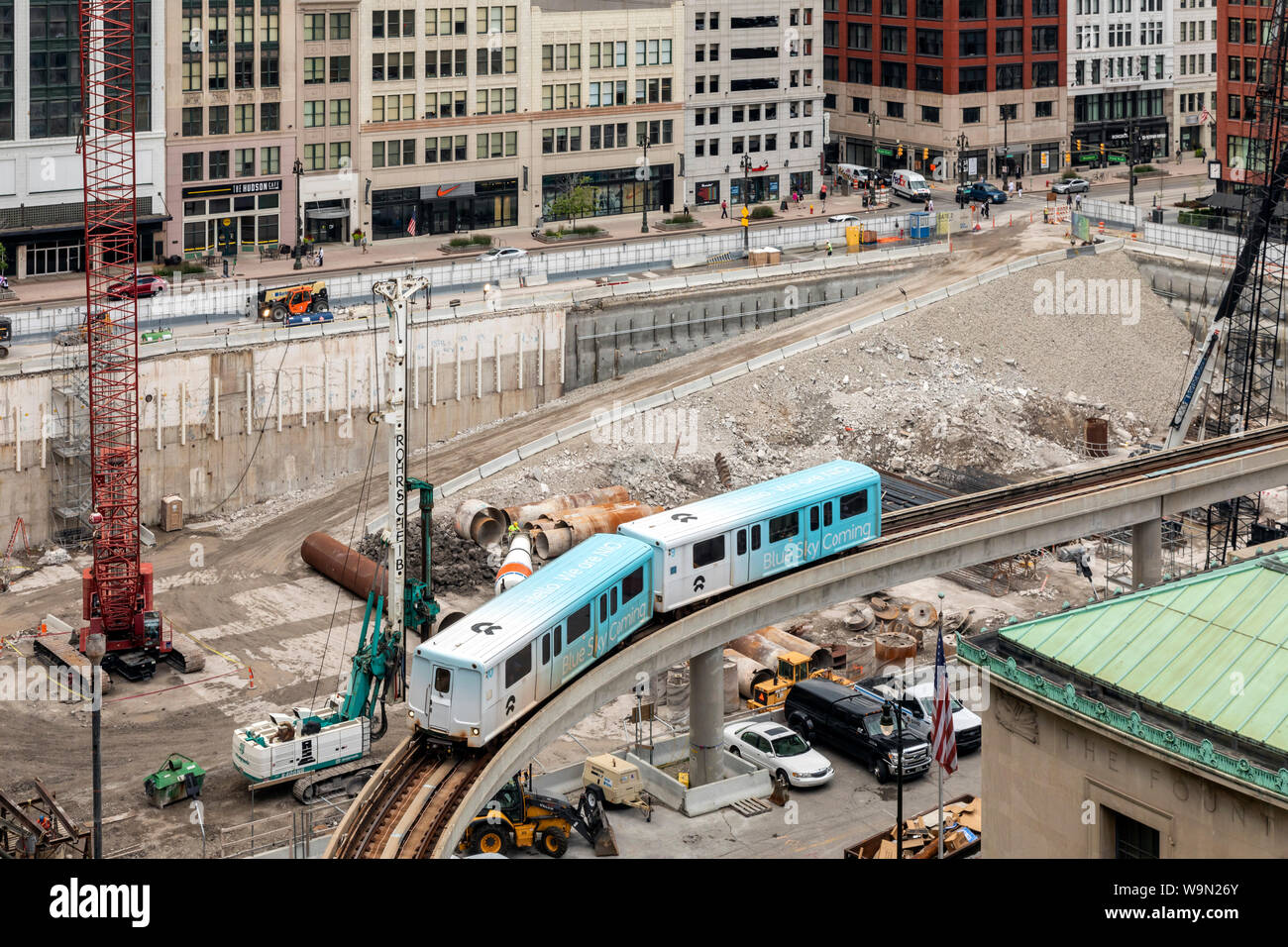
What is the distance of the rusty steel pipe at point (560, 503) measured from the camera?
7919 cm

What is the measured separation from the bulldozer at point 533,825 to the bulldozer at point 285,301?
44.4 metres

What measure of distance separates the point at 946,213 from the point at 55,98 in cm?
5354

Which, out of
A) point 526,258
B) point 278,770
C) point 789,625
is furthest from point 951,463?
point 278,770

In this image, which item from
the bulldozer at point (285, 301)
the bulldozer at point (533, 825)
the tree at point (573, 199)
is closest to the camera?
the bulldozer at point (533, 825)

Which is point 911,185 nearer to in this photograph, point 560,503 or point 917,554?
point 560,503

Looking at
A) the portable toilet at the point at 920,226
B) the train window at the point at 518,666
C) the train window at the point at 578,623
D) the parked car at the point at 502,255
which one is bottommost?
the train window at the point at 518,666

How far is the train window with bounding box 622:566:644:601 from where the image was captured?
52531 mm

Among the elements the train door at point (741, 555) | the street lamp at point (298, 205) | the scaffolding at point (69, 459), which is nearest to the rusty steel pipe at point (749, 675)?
the train door at point (741, 555)

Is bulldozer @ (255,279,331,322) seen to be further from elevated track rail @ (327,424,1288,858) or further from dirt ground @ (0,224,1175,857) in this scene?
elevated track rail @ (327,424,1288,858)

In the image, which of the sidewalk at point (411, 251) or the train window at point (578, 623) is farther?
the sidewalk at point (411, 251)

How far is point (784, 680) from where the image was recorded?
220ft

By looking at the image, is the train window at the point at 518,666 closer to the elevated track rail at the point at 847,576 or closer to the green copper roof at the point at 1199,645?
the elevated track rail at the point at 847,576

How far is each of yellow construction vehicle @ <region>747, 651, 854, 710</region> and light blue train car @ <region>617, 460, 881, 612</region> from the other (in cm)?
760

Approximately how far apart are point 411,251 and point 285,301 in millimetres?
26342
